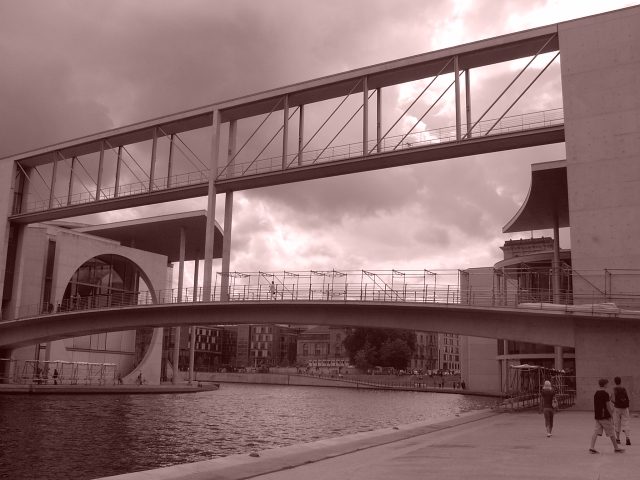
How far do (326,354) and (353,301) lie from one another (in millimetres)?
126138

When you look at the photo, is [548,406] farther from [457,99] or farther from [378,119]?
[378,119]

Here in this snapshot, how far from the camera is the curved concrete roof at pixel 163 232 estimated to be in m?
60.5

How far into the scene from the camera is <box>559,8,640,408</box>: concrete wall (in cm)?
2897

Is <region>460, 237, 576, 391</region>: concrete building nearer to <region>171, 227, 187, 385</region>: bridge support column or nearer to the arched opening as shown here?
<region>171, 227, 187, 385</region>: bridge support column

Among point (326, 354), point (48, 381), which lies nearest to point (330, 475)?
point (48, 381)

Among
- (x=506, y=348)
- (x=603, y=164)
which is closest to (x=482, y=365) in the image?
(x=506, y=348)

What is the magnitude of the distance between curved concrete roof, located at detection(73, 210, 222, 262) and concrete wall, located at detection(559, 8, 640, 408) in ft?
112

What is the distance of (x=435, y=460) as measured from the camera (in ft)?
43.8

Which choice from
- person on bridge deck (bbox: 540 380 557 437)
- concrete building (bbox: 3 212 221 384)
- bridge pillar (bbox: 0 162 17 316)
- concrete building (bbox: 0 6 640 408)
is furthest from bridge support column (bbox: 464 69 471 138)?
bridge pillar (bbox: 0 162 17 316)

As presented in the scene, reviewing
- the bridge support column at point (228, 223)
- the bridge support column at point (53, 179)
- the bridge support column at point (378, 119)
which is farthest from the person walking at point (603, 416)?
the bridge support column at point (53, 179)

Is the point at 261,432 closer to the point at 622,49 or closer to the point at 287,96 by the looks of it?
the point at 287,96

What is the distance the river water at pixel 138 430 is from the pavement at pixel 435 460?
15.4 feet

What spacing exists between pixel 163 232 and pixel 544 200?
36.4 meters

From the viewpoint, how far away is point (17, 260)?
52281 millimetres
